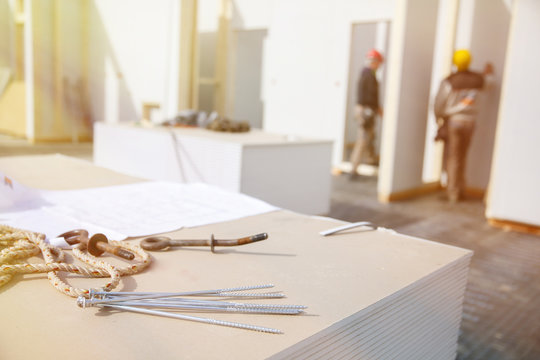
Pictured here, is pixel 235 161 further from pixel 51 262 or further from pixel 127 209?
pixel 51 262

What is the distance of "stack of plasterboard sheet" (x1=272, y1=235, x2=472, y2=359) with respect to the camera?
2.44 ft

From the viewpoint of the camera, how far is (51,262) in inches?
34.9

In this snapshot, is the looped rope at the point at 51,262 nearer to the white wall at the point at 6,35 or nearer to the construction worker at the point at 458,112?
the construction worker at the point at 458,112

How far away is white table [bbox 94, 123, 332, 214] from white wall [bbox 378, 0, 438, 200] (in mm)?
1410

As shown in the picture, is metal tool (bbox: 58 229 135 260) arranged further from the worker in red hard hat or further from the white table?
the worker in red hard hat

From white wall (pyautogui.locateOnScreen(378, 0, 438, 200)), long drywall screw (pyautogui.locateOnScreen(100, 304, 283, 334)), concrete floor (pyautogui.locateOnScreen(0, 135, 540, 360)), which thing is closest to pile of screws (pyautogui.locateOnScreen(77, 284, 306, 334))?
long drywall screw (pyautogui.locateOnScreen(100, 304, 283, 334))

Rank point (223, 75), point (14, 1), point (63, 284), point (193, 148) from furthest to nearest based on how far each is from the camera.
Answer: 1. point (14, 1)
2. point (223, 75)
3. point (193, 148)
4. point (63, 284)

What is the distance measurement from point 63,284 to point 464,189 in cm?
503

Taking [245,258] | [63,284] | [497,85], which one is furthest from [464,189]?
[63,284]

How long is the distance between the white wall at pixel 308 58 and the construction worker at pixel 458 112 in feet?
4.70

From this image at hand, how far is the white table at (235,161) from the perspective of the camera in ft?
9.91

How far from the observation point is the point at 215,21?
7.22 metres

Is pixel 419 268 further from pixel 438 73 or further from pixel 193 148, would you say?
pixel 438 73

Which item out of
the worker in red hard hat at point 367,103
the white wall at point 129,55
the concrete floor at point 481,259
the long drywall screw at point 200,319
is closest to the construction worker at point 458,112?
the concrete floor at point 481,259
